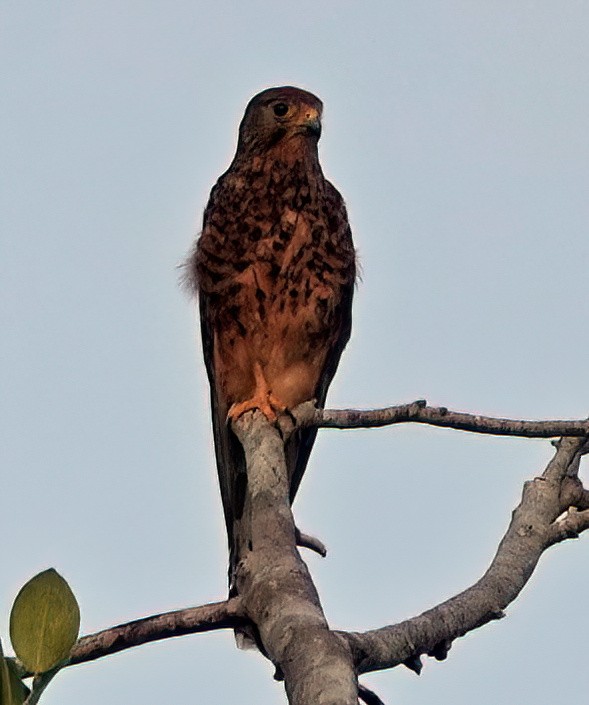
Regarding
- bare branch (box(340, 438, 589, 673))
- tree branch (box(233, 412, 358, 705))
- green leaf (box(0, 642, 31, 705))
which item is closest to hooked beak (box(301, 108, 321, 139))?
tree branch (box(233, 412, 358, 705))

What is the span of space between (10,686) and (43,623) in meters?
0.14

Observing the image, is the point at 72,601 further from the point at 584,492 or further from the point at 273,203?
the point at 273,203

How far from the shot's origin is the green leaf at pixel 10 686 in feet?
6.15

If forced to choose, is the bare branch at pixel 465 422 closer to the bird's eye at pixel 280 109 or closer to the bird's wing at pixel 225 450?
the bird's wing at pixel 225 450

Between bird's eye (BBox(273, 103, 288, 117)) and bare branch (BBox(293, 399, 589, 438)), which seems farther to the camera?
bird's eye (BBox(273, 103, 288, 117))

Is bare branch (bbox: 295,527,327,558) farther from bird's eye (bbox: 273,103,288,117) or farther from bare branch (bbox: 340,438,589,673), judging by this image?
bird's eye (bbox: 273,103,288,117)

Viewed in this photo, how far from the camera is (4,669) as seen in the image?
190 cm

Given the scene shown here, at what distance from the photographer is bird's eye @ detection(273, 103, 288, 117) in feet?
18.0

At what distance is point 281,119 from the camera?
547cm

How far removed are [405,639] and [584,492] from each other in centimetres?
82

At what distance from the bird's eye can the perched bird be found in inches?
0.9

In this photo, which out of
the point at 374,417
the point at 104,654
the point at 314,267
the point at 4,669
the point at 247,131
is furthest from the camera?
the point at 247,131

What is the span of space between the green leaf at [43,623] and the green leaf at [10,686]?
0.06m

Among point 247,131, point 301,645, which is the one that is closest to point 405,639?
point 301,645
